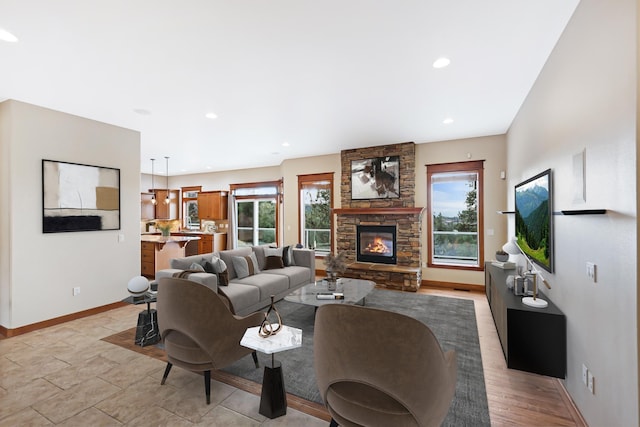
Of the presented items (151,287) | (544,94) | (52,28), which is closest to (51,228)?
(151,287)

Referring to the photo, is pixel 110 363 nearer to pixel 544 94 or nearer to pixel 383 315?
pixel 383 315

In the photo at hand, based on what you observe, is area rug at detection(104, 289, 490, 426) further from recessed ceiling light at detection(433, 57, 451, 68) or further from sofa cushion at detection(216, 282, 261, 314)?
recessed ceiling light at detection(433, 57, 451, 68)

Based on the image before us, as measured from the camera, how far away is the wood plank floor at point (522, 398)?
2.04m

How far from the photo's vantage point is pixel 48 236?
3.72m

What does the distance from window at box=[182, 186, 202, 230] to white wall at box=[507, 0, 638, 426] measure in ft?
31.4

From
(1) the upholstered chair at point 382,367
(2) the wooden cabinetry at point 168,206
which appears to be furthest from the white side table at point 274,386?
(2) the wooden cabinetry at point 168,206

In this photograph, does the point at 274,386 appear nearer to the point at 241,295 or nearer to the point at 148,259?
the point at 241,295

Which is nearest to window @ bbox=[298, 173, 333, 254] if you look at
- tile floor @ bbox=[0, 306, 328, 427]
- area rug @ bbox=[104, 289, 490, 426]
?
area rug @ bbox=[104, 289, 490, 426]

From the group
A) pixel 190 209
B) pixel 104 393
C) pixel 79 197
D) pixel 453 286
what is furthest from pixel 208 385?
pixel 190 209

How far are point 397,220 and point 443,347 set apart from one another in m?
3.01

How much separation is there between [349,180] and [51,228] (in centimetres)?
497

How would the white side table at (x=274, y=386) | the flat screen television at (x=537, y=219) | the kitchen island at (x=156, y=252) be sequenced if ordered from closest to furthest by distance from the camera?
the white side table at (x=274, y=386) → the flat screen television at (x=537, y=219) → the kitchen island at (x=156, y=252)

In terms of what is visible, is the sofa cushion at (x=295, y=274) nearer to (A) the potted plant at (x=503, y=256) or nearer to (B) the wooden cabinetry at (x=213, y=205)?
(A) the potted plant at (x=503, y=256)

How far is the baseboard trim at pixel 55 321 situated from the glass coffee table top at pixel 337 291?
2851mm
